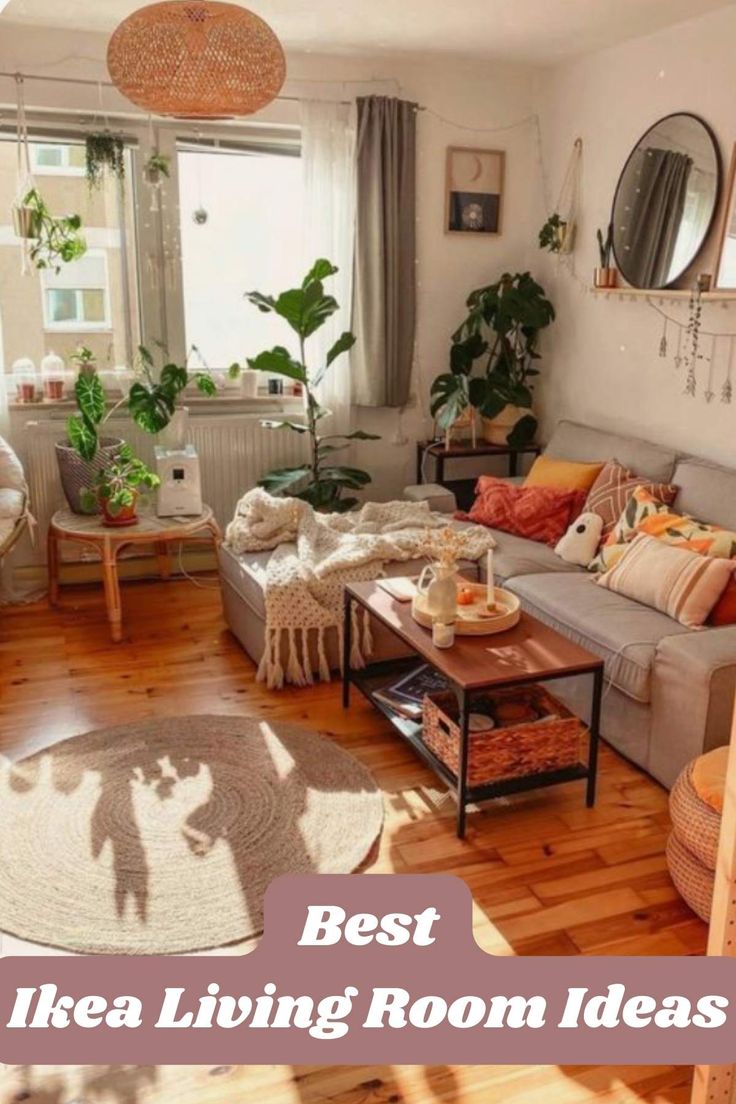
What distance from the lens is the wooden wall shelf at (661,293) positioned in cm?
361

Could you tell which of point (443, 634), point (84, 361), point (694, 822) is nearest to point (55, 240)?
point (84, 361)

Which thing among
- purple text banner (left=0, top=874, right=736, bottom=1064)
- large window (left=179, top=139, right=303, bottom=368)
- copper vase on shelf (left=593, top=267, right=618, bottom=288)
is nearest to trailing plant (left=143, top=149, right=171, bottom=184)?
large window (left=179, top=139, right=303, bottom=368)

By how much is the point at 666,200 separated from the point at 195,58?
84.2 inches

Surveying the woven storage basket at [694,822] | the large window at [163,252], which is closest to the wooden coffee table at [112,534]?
the large window at [163,252]

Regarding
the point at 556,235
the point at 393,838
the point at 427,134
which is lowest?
the point at 393,838

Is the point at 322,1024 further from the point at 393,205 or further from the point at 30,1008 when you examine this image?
the point at 393,205

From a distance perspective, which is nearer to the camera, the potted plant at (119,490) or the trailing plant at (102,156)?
the potted plant at (119,490)

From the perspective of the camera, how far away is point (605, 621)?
3.12m

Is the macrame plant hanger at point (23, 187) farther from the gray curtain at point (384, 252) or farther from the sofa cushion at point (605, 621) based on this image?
the sofa cushion at point (605, 621)

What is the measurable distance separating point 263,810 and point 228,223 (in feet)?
9.84

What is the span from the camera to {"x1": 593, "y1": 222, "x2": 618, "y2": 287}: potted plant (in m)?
4.27

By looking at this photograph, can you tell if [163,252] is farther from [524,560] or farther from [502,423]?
[524,560]

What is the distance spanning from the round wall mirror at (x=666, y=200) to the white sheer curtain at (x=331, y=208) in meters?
1.24

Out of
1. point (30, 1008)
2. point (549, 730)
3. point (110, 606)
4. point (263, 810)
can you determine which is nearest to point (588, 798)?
point (549, 730)
